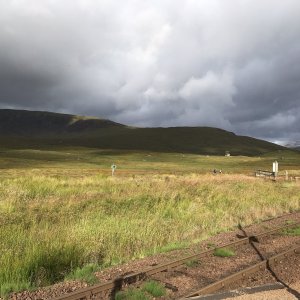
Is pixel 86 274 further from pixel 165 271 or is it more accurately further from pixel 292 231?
pixel 292 231

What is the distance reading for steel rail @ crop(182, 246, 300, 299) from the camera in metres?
8.52

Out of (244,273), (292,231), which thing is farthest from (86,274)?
(292,231)

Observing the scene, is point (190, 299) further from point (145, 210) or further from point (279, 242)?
point (145, 210)

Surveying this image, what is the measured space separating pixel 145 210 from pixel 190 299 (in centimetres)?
1110

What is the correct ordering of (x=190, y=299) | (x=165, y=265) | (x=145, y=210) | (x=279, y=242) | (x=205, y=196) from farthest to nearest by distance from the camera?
(x=205, y=196) < (x=145, y=210) < (x=279, y=242) < (x=165, y=265) < (x=190, y=299)

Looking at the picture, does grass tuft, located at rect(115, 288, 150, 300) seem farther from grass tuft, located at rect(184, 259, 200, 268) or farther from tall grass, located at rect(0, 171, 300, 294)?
Result: grass tuft, located at rect(184, 259, 200, 268)

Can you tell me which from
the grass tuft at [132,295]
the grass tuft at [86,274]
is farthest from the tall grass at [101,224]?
the grass tuft at [132,295]

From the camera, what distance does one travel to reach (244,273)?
32.4ft

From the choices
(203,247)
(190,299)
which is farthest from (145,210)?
(190,299)

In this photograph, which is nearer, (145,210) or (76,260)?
(76,260)

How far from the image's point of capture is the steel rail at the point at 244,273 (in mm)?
8522

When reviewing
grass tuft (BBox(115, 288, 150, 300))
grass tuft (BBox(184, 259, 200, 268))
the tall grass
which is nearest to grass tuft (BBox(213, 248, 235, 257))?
grass tuft (BBox(184, 259, 200, 268))

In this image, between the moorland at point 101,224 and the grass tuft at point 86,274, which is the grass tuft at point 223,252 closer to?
the moorland at point 101,224

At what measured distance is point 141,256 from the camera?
11766 millimetres
